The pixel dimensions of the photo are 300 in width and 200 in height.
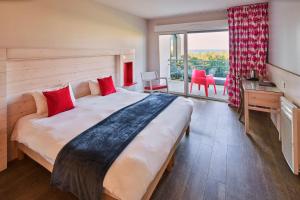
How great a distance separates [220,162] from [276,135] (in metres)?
1.46

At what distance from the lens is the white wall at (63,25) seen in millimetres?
2387

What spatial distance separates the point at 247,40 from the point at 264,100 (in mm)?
2054

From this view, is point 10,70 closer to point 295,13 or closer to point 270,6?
point 295,13

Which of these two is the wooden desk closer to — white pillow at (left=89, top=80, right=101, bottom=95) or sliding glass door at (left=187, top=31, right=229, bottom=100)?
sliding glass door at (left=187, top=31, right=229, bottom=100)

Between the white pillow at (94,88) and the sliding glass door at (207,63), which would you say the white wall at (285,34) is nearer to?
the sliding glass door at (207,63)

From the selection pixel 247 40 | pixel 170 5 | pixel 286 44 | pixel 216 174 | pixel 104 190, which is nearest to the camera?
pixel 104 190

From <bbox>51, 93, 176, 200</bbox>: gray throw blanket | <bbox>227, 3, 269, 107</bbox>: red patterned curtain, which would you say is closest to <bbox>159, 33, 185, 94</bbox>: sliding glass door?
<bbox>227, 3, 269, 107</bbox>: red patterned curtain

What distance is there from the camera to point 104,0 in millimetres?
3619

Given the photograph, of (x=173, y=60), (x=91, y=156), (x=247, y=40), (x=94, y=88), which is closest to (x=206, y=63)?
(x=173, y=60)

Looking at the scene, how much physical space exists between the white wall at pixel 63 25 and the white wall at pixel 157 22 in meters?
1.00

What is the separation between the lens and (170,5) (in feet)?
13.3

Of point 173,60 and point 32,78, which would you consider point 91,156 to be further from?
point 173,60

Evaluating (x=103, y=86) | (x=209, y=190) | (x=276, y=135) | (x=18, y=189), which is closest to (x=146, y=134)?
(x=209, y=190)

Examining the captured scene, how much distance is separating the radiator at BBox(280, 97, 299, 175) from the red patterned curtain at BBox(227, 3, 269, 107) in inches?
71.2
